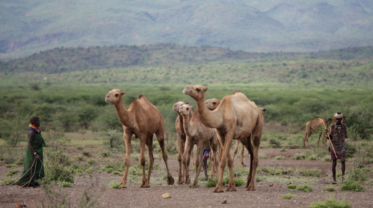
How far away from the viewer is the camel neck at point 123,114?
10289 mm

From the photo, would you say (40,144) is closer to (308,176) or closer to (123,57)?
(308,176)

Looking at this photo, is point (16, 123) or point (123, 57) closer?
point (16, 123)

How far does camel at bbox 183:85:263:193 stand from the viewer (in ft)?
30.1

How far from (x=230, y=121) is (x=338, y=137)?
13.4 ft

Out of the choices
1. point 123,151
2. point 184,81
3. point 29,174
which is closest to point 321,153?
point 123,151

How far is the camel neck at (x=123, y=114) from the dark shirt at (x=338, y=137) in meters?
5.83

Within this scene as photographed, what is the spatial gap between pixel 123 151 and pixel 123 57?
132m

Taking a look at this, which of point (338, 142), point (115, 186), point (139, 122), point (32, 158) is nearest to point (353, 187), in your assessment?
point (338, 142)

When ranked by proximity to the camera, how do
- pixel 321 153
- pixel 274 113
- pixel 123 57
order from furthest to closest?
1. pixel 123 57
2. pixel 274 113
3. pixel 321 153

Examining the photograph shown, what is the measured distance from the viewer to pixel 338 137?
1198 cm

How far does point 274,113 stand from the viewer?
4231 cm

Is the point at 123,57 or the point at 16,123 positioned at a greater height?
the point at 123,57

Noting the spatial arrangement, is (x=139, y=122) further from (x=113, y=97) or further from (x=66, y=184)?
(x=66, y=184)

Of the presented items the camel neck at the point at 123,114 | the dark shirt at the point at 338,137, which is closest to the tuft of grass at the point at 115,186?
the camel neck at the point at 123,114
